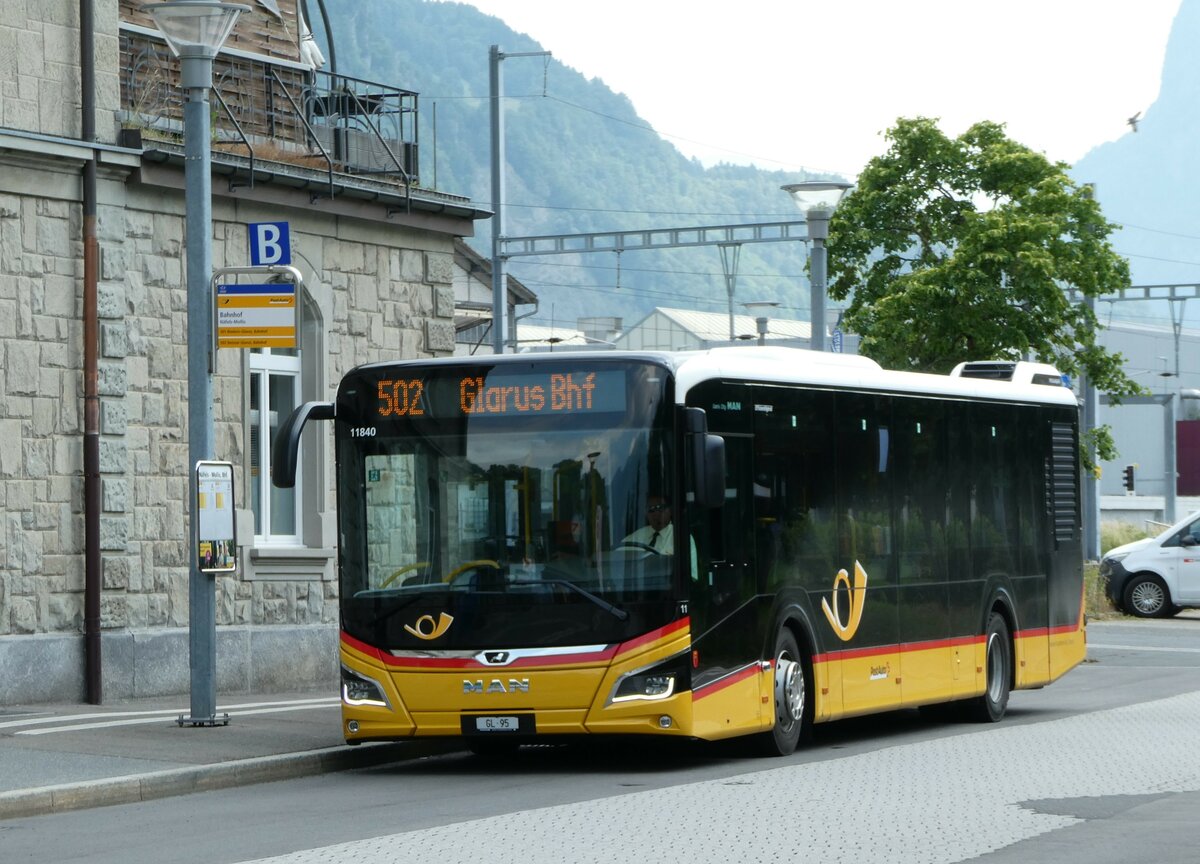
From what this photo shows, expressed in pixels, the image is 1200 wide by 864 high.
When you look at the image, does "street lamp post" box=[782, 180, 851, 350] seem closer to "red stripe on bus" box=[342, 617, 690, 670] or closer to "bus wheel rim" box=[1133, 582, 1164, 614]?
"red stripe on bus" box=[342, 617, 690, 670]

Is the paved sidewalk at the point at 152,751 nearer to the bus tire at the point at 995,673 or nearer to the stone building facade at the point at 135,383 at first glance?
the stone building facade at the point at 135,383

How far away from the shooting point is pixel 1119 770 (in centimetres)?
1313

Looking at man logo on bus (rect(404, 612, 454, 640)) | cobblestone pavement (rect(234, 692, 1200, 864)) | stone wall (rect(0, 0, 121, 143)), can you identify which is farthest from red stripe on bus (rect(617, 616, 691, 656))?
stone wall (rect(0, 0, 121, 143))

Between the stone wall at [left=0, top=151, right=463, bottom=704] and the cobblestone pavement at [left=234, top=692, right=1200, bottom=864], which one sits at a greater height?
the stone wall at [left=0, top=151, right=463, bottom=704]

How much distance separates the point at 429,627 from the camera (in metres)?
13.2

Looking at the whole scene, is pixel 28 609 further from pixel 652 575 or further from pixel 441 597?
pixel 652 575

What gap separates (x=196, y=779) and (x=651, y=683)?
9.04 feet

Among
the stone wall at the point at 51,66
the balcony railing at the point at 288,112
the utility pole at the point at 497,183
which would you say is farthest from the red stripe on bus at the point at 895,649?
the utility pole at the point at 497,183

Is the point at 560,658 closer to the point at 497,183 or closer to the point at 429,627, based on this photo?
the point at 429,627

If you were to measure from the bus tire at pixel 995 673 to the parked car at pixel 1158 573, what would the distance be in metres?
17.6

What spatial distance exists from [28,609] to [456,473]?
5137 millimetres

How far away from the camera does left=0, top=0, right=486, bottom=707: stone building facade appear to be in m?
16.9

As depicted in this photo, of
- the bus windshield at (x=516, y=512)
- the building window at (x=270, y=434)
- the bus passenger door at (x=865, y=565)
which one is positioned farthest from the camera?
the building window at (x=270, y=434)

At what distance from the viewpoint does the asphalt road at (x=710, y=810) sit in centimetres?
948
